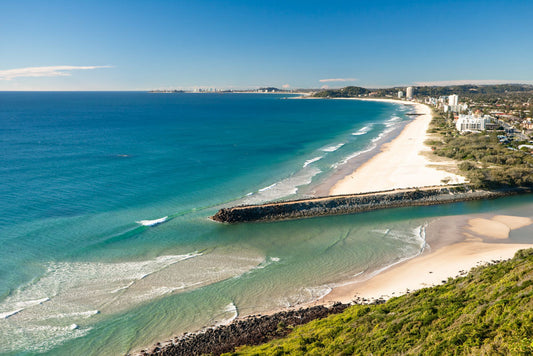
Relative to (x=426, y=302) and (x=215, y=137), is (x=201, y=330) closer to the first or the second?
(x=426, y=302)

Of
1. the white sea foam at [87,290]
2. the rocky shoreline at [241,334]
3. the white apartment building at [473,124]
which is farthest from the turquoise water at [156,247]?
the white apartment building at [473,124]

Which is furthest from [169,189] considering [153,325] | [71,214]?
[153,325]

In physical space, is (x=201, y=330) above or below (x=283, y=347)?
below

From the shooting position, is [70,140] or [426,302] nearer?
[426,302]

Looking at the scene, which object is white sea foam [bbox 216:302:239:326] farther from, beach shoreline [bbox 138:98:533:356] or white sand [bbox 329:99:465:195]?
white sand [bbox 329:99:465:195]

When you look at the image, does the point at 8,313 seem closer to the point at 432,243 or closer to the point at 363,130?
the point at 432,243

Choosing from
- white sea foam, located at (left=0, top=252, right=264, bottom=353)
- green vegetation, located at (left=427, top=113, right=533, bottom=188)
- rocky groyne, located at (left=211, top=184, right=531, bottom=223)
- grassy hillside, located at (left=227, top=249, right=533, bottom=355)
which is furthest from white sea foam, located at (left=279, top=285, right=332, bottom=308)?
green vegetation, located at (left=427, top=113, right=533, bottom=188)

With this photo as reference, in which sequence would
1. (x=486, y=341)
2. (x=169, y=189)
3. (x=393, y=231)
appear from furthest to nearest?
(x=169, y=189), (x=393, y=231), (x=486, y=341)

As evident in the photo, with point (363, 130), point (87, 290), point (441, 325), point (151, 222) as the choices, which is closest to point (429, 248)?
point (441, 325)
